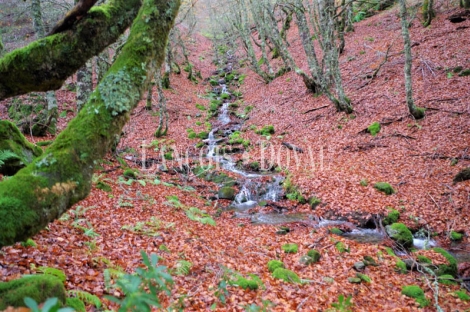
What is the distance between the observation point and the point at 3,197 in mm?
2252

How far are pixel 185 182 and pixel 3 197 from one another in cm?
1008

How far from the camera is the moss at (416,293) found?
214 inches

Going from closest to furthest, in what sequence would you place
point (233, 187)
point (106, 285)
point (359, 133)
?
point (106, 285) → point (233, 187) → point (359, 133)

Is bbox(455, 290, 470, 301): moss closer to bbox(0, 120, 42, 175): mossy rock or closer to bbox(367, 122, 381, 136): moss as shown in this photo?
bbox(367, 122, 381, 136): moss

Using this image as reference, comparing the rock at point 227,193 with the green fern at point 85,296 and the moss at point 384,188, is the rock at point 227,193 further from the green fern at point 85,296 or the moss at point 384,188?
the green fern at point 85,296

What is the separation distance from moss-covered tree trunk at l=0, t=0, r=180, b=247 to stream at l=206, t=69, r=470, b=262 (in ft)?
23.4

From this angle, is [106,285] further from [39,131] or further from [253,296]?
[39,131]

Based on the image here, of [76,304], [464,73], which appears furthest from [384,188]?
[76,304]

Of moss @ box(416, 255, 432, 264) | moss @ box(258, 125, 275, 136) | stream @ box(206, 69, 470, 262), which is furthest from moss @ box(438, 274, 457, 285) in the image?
moss @ box(258, 125, 275, 136)

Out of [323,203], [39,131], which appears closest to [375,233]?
[323,203]

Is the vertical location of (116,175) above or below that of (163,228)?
above

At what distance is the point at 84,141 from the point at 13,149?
16.8ft

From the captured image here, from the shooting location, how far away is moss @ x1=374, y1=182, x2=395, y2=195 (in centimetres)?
951

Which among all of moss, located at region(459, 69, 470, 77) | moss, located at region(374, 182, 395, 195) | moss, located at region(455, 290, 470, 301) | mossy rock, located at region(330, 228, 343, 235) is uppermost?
moss, located at region(459, 69, 470, 77)
